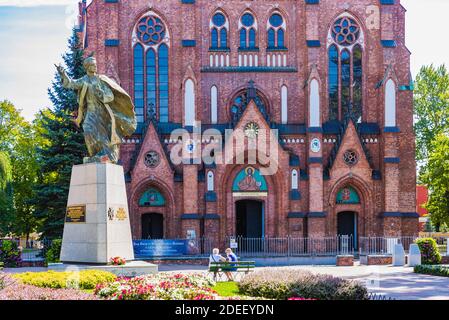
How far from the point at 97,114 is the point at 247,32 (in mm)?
21931

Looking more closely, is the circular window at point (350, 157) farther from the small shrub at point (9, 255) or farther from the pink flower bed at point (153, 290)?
the pink flower bed at point (153, 290)

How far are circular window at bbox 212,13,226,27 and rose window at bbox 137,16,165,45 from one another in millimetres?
3169

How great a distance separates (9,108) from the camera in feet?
154

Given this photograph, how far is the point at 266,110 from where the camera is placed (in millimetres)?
38781

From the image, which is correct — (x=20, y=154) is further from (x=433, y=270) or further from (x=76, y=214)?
(x=433, y=270)

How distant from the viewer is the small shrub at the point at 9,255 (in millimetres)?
28250

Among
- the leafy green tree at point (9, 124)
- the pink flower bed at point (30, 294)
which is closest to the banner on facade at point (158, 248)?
the pink flower bed at point (30, 294)

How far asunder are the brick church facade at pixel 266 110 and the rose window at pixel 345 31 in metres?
0.06

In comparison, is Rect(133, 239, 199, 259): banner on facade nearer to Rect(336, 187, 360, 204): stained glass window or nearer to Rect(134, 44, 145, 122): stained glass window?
Rect(134, 44, 145, 122): stained glass window

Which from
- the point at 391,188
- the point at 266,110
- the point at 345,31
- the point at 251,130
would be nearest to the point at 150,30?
the point at 266,110

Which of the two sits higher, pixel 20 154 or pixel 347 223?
pixel 20 154

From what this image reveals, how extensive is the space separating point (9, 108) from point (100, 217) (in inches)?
1272
